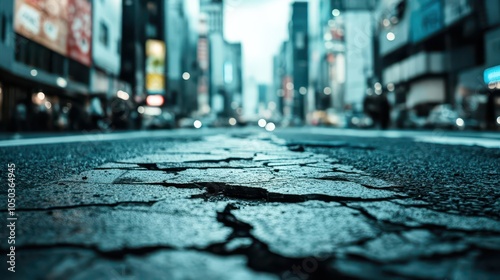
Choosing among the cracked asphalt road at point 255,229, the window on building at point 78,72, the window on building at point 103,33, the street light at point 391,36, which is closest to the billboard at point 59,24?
the window on building at point 78,72

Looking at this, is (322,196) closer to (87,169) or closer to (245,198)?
(245,198)

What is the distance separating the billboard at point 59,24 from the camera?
59.2 feet

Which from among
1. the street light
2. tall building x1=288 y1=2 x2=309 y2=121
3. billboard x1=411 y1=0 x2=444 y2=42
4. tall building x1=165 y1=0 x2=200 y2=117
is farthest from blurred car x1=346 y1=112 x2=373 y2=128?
tall building x1=288 y1=2 x2=309 y2=121

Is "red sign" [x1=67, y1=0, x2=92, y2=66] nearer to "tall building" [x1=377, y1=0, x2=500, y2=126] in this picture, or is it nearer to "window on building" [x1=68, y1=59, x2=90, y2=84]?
"window on building" [x1=68, y1=59, x2=90, y2=84]

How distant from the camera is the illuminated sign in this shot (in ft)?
68.4

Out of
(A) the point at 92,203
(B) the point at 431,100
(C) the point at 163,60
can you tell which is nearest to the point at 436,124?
(B) the point at 431,100

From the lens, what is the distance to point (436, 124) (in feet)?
69.8

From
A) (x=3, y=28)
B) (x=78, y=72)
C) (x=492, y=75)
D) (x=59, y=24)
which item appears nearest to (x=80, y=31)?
(x=78, y=72)

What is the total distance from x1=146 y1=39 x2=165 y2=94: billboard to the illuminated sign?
33463 mm

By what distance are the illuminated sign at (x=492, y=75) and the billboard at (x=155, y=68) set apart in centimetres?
3346

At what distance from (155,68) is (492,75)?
35.8 metres

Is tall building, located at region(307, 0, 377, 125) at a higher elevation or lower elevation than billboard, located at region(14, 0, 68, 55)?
higher

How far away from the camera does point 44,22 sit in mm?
19938

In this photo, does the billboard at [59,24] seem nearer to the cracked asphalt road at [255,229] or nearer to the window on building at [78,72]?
the window on building at [78,72]
